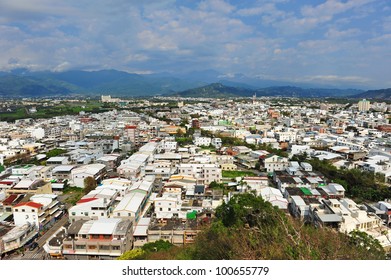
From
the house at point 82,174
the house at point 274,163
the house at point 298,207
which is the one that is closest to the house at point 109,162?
the house at point 82,174

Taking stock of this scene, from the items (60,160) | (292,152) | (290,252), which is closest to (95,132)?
(60,160)

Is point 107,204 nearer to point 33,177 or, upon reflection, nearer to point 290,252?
point 33,177

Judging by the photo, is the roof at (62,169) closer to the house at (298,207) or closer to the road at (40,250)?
the road at (40,250)

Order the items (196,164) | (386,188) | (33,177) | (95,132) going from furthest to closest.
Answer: (95,132) → (196,164) → (33,177) → (386,188)

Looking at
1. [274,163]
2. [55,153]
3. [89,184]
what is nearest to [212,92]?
[55,153]

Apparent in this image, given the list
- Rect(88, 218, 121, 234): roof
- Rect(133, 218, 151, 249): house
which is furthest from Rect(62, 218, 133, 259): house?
Rect(133, 218, 151, 249): house
